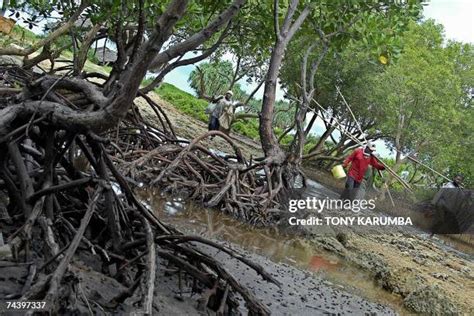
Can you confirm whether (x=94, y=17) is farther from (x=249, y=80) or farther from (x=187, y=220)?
(x=249, y=80)

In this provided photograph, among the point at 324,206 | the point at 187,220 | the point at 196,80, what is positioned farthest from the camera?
the point at 196,80

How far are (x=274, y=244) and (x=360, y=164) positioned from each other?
133 inches

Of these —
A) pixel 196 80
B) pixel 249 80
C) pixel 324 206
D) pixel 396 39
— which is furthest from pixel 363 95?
pixel 196 80

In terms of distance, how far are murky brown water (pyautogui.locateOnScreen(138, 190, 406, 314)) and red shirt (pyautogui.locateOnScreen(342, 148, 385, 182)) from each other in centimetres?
237

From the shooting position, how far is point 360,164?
10.3 metres

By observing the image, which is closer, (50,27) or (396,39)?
(396,39)

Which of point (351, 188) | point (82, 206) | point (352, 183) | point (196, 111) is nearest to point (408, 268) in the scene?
point (352, 183)

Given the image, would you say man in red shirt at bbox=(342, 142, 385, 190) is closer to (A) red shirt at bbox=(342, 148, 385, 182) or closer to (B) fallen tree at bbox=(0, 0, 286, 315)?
(A) red shirt at bbox=(342, 148, 385, 182)

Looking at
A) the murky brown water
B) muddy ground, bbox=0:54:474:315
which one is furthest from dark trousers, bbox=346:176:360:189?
the murky brown water

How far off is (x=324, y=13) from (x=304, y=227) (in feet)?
14.2

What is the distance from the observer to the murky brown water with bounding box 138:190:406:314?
261 inches

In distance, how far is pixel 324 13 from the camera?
10.7 meters

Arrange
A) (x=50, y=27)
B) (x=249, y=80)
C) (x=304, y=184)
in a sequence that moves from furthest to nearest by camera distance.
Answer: (x=249, y=80)
(x=304, y=184)
(x=50, y=27)

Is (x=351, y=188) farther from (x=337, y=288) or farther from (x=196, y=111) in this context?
(x=196, y=111)
